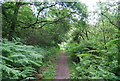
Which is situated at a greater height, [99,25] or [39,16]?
[39,16]

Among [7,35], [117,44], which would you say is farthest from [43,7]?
[117,44]

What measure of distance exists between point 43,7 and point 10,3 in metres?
2.52

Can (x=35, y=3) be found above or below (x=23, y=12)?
above

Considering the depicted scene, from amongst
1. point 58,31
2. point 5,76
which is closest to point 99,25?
point 58,31

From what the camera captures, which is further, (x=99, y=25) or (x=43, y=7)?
(x=99, y=25)

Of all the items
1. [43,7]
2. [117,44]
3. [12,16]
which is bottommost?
[117,44]

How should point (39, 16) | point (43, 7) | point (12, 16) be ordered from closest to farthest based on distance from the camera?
1. point (12, 16)
2. point (43, 7)
3. point (39, 16)

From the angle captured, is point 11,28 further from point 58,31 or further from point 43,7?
point 58,31

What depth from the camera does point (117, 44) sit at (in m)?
4.49

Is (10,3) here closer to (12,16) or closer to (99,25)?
(12,16)

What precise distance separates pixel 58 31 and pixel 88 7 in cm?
412

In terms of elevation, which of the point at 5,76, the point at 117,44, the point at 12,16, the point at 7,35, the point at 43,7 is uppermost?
the point at 43,7

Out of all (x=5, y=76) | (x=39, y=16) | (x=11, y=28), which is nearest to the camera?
(x=5, y=76)

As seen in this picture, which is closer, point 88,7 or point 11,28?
point 11,28
